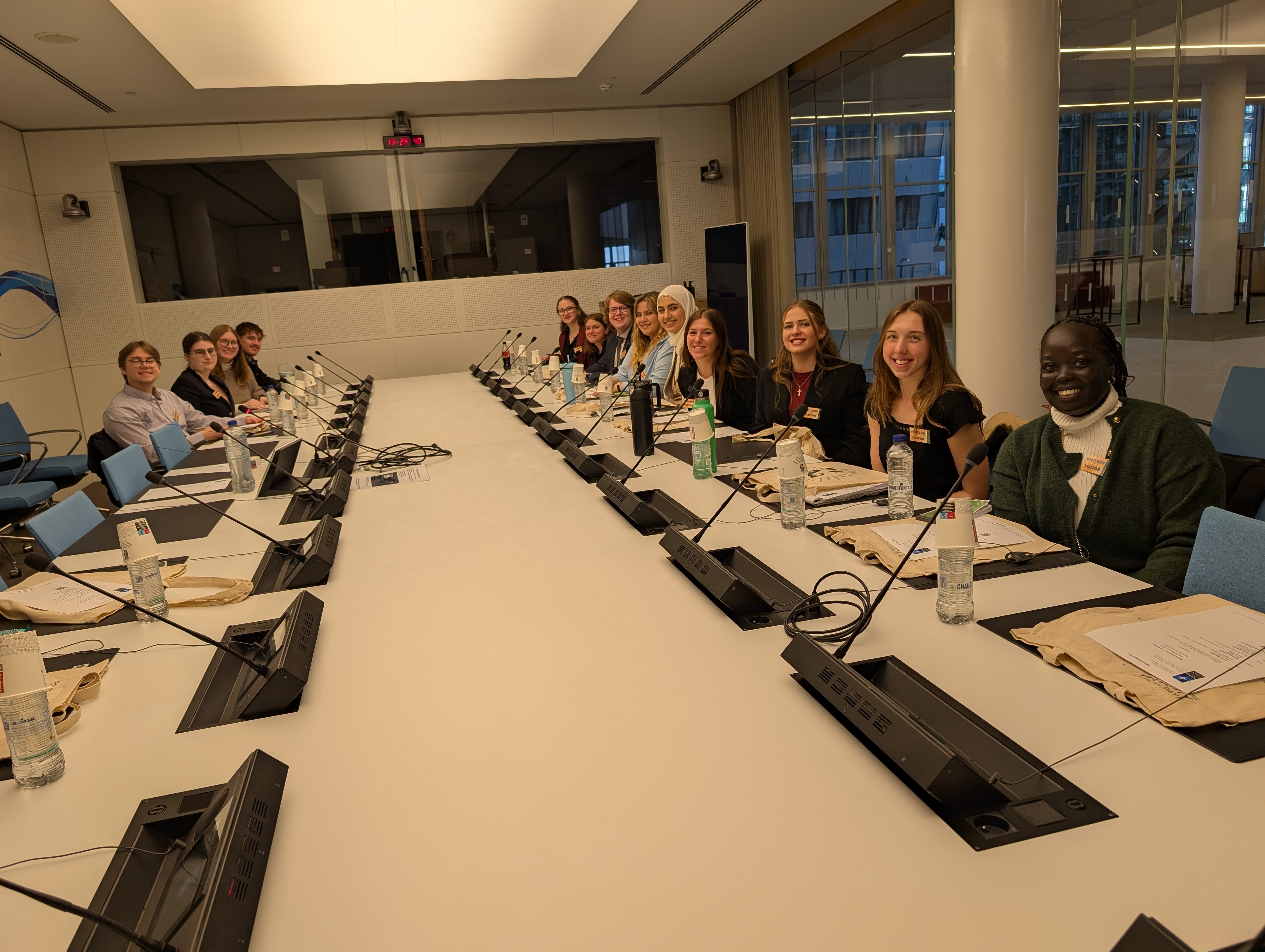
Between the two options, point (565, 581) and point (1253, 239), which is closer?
point (565, 581)

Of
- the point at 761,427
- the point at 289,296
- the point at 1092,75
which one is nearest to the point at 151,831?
the point at 761,427

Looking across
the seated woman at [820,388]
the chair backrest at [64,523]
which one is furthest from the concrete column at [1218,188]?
the chair backrest at [64,523]

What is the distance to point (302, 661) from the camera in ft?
5.15

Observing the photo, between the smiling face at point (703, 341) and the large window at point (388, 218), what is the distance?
557 cm

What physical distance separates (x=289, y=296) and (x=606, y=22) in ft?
15.0

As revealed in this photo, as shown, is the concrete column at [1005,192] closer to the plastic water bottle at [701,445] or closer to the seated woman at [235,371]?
the plastic water bottle at [701,445]

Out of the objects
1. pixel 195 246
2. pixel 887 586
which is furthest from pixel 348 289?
pixel 887 586

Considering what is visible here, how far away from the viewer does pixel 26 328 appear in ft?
24.8

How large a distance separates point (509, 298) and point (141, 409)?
16.7 ft

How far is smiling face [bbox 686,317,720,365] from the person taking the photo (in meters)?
4.26

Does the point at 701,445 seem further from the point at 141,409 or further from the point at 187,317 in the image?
the point at 187,317

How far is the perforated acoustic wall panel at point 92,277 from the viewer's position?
8.08 m

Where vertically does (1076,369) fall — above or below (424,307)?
below

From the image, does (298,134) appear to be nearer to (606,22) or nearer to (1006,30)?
(606,22)
